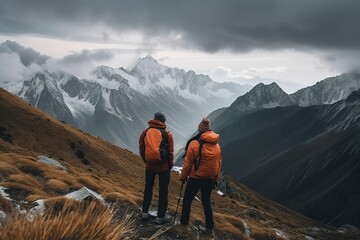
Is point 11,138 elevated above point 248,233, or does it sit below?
below

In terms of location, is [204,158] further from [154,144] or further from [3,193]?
[3,193]

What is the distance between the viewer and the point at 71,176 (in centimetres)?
2816

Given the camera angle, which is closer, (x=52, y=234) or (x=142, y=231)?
(x=52, y=234)

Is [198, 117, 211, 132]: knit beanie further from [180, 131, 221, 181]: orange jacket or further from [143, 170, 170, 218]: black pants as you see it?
[143, 170, 170, 218]: black pants

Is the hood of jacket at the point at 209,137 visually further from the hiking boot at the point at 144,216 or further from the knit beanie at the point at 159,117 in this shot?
the hiking boot at the point at 144,216

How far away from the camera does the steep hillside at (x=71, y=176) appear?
64.3 ft

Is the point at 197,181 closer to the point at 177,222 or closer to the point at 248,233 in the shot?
the point at 177,222

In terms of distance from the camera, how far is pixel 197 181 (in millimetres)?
15539

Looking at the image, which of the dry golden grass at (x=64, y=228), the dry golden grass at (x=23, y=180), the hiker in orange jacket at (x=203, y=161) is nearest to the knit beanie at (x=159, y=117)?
the hiker in orange jacket at (x=203, y=161)

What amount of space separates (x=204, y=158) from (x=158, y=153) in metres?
1.83

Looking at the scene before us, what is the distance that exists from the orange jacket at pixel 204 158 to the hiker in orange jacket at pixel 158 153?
0.94 meters

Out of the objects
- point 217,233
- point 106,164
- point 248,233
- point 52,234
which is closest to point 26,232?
point 52,234

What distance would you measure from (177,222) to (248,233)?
8593 mm

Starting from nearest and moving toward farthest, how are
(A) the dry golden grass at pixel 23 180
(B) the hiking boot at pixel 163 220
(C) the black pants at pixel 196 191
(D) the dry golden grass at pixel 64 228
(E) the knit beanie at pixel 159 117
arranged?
(D) the dry golden grass at pixel 64 228 → (C) the black pants at pixel 196 191 → (E) the knit beanie at pixel 159 117 → (B) the hiking boot at pixel 163 220 → (A) the dry golden grass at pixel 23 180
